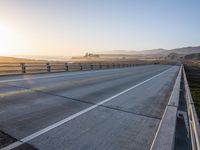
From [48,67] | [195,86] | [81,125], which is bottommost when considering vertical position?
[195,86]

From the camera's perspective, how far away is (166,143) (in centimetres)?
396

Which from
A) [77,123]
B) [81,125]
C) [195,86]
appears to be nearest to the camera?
[81,125]

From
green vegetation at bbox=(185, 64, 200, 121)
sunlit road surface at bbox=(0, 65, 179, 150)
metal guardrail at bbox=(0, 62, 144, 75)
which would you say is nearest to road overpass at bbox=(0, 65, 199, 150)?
sunlit road surface at bbox=(0, 65, 179, 150)

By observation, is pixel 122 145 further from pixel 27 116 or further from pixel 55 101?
pixel 55 101

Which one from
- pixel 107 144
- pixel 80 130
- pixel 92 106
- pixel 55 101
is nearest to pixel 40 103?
pixel 55 101

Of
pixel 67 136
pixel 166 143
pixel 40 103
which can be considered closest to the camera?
pixel 166 143

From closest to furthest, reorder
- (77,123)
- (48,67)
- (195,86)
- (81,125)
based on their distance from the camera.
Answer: (81,125), (77,123), (48,67), (195,86)

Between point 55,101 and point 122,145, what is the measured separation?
4.18 m

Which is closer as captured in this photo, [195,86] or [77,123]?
[77,123]

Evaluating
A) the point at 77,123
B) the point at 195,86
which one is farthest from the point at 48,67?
the point at 195,86

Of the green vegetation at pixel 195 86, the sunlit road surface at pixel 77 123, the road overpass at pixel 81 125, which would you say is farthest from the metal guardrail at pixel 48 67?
the green vegetation at pixel 195 86

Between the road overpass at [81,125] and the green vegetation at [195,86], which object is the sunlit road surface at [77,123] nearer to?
the road overpass at [81,125]

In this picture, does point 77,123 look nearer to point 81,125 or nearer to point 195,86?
point 81,125

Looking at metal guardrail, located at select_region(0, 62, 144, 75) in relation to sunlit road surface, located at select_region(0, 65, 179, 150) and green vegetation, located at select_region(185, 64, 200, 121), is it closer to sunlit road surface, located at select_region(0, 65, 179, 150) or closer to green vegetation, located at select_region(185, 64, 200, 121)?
sunlit road surface, located at select_region(0, 65, 179, 150)
